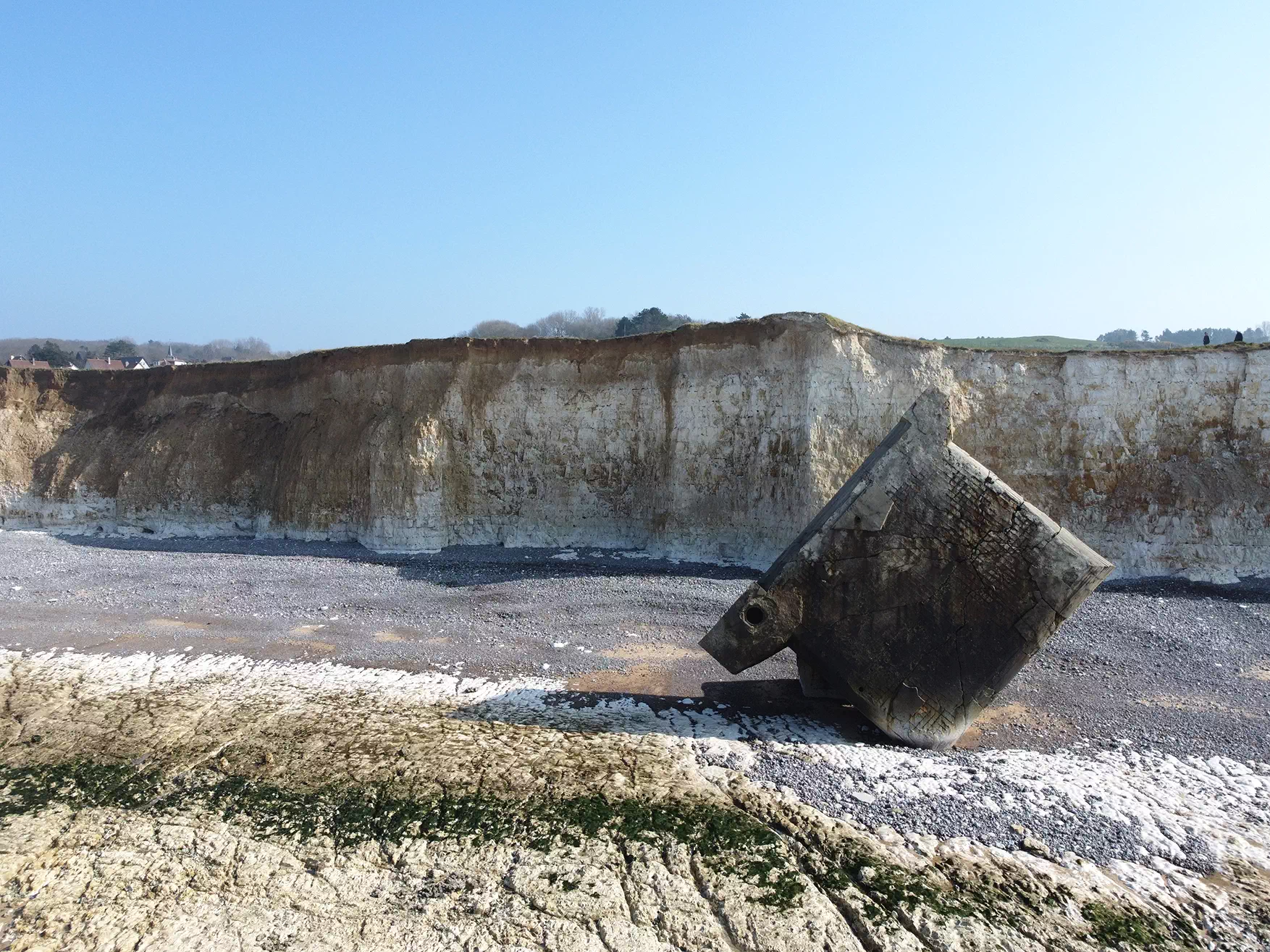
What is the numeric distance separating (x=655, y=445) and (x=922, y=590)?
1019 centimetres

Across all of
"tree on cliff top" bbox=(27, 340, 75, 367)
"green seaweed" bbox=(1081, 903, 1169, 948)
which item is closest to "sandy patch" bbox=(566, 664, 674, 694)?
"green seaweed" bbox=(1081, 903, 1169, 948)

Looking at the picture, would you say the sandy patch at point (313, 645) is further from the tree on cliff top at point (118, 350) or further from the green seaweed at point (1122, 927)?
the tree on cliff top at point (118, 350)

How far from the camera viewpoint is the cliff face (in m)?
14.2

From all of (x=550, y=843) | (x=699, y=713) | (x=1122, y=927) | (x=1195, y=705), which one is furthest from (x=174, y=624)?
(x=1195, y=705)

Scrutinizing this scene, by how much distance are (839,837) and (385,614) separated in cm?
818

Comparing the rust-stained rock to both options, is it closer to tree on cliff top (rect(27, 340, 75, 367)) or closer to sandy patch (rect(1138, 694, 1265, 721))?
sandy patch (rect(1138, 694, 1265, 721))

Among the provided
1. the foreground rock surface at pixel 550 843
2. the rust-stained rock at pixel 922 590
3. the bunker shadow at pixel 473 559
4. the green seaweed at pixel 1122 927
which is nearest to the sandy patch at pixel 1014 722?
the foreground rock surface at pixel 550 843

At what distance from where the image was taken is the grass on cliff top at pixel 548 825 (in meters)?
4.73

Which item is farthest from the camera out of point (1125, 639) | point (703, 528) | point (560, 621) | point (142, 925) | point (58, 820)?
point (703, 528)

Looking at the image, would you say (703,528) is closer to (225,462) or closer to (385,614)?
(385,614)

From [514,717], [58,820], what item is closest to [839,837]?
[514,717]

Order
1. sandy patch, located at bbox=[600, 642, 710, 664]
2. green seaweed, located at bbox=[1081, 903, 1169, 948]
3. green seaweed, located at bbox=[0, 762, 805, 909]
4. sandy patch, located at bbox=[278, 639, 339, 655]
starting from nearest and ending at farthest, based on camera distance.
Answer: green seaweed, located at bbox=[1081, 903, 1169, 948]
green seaweed, located at bbox=[0, 762, 805, 909]
sandy patch, located at bbox=[600, 642, 710, 664]
sandy patch, located at bbox=[278, 639, 339, 655]

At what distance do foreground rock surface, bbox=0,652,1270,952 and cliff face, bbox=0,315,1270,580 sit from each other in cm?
839

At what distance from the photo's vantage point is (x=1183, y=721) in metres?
7.69
